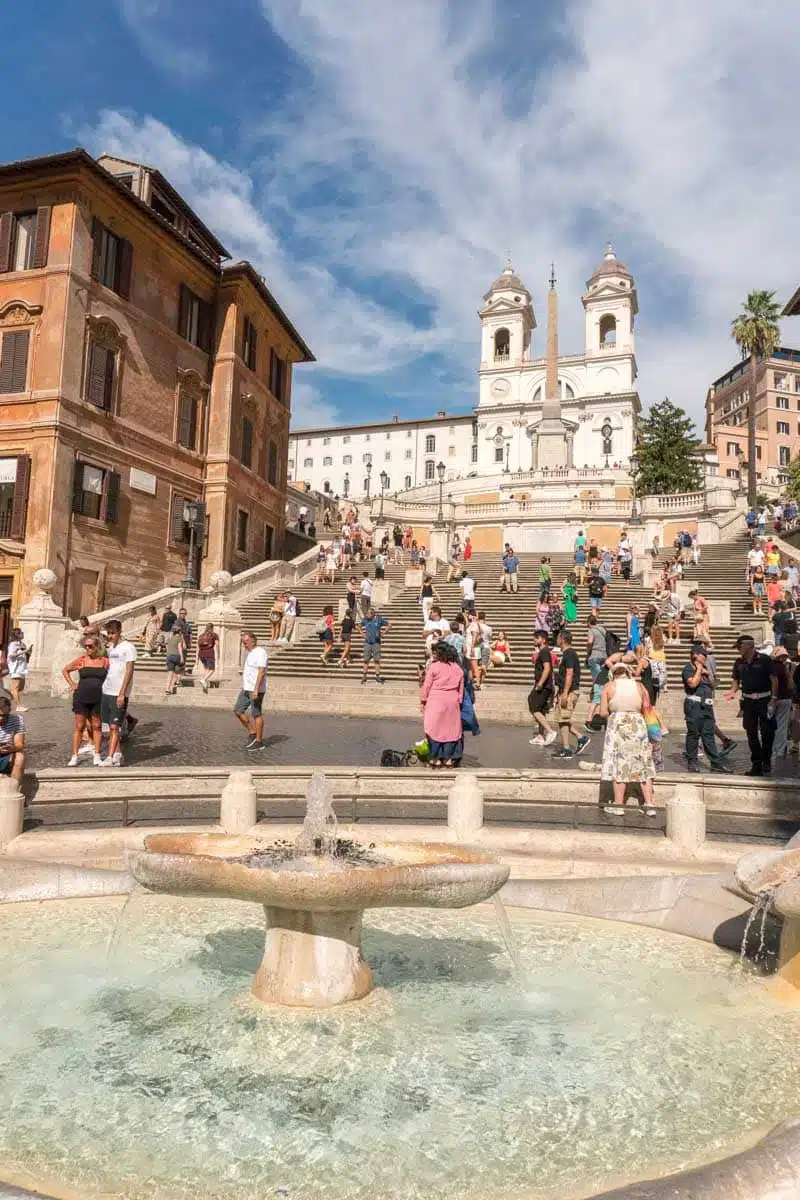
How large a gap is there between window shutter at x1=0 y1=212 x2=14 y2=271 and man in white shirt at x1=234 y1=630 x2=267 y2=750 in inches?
783

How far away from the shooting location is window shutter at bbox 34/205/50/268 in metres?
25.5

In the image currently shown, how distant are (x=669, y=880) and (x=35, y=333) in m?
25.6

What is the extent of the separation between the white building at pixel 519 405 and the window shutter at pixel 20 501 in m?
60.2

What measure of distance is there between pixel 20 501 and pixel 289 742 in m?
15.4

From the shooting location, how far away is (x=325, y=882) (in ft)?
12.9

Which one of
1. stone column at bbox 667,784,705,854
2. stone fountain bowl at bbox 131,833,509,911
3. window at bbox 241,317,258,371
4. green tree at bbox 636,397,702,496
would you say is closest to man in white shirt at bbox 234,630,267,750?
stone column at bbox 667,784,705,854

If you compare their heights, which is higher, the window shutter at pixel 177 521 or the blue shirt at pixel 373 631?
the window shutter at pixel 177 521

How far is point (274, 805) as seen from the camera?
8.05 m

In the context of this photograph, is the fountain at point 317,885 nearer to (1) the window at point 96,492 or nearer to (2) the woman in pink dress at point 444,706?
(2) the woman in pink dress at point 444,706

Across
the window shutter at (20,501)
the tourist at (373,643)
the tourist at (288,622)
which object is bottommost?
the tourist at (373,643)

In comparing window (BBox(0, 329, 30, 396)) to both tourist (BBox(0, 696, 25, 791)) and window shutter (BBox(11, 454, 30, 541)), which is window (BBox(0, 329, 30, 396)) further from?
tourist (BBox(0, 696, 25, 791))

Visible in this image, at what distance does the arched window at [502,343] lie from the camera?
95.6 metres

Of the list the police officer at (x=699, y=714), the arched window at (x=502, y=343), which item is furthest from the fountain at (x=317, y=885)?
the arched window at (x=502, y=343)

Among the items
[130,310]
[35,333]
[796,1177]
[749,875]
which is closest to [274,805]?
[749,875]
